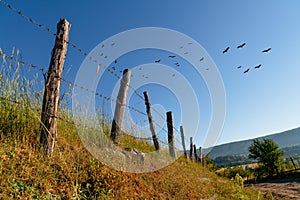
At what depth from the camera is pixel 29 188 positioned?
7.80 feet

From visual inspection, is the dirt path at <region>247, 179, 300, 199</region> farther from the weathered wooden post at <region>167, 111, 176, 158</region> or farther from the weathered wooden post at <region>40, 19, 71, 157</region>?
the weathered wooden post at <region>40, 19, 71, 157</region>

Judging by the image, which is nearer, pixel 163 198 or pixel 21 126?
pixel 21 126

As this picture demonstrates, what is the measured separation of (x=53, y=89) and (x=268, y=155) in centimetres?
2608

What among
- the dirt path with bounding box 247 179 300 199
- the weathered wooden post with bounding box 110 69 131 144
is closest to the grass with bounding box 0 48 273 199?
the weathered wooden post with bounding box 110 69 131 144

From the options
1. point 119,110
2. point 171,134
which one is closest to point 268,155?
point 171,134

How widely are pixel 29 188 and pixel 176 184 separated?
10.2ft

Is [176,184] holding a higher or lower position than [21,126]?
lower

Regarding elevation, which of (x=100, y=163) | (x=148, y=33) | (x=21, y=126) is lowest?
(x=100, y=163)

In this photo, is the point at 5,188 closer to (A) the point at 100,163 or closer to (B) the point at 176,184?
(A) the point at 100,163

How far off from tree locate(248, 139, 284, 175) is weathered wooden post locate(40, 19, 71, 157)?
25958mm

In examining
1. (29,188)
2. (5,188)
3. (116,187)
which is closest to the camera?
(5,188)

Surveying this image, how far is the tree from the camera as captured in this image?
78.8ft

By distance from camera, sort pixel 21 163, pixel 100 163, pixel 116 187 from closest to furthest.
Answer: pixel 21 163 < pixel 116 187 < pixel 100 163

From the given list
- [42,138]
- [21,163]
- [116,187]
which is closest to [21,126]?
[42,138]
